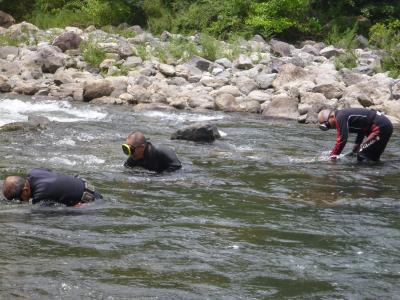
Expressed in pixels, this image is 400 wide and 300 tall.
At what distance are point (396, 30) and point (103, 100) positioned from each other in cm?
1415

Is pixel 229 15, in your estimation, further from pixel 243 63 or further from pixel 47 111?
pixel 47 111

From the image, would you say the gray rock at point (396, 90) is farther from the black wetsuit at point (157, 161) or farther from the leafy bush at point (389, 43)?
the black wetsuit at point (157, 161)

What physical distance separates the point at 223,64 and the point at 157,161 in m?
13.0

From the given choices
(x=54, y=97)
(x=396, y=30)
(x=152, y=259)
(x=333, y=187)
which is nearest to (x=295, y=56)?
(x=396, y=30)

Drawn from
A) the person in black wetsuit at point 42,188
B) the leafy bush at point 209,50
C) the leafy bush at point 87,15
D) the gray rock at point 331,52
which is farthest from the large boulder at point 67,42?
the person in black wetsuit at point 42,188

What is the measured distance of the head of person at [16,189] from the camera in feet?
25.8

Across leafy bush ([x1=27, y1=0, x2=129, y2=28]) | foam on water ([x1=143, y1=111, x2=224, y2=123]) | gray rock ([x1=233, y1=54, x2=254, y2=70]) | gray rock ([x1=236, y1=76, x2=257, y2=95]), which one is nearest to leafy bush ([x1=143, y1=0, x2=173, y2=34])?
leafy bush ([x1=27, y1=0, x2=129, y2=28])

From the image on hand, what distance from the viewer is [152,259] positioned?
6703 millimetres

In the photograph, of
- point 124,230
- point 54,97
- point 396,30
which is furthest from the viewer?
point 396,30

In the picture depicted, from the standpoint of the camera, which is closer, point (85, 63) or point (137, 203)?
point (137, 203)

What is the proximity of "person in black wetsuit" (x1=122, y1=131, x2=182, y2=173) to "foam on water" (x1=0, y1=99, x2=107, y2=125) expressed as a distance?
6.27 m

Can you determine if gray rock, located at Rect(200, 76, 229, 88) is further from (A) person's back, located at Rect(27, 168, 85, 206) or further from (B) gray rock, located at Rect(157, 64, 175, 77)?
(A) person's back, located at Rect(27, 168, 85, 206)

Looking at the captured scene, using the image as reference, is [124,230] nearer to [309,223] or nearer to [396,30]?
[309,223]

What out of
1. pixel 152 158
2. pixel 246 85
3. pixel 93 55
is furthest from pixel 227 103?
pixel 152 158
